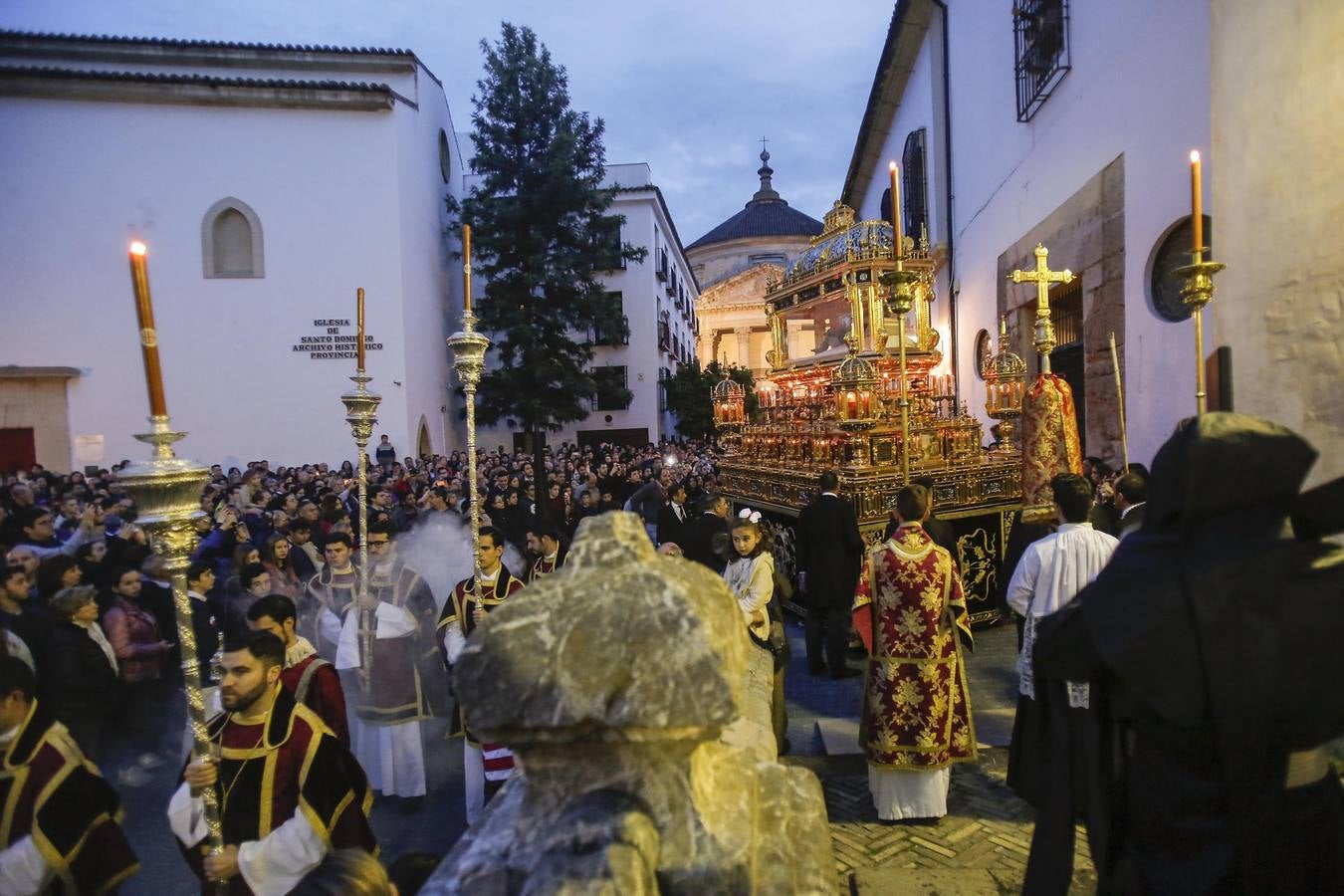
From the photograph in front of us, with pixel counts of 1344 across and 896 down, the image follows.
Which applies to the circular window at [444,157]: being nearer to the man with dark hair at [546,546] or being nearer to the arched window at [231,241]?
the arched window at [231,241]

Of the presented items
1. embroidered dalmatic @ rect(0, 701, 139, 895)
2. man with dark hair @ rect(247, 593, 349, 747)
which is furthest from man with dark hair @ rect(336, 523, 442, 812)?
embroidered dalmatic @ rect(0, 701, 139, 895)

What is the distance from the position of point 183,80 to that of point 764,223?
37.7 m

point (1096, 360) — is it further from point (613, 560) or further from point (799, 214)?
point (799, 214)

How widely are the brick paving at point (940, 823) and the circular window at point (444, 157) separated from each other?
21782 mm

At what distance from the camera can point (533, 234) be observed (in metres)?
22.1

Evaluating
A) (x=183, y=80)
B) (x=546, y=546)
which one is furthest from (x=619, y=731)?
(x=183, y=80)

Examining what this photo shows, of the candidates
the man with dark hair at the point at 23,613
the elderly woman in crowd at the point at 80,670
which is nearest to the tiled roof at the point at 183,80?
the man with dark hair at the point at 23,613

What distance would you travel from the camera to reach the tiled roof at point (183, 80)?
54.6 ft

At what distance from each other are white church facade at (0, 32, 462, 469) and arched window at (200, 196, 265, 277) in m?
0.04

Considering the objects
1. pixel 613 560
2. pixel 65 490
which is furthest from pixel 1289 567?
pixel 65 490

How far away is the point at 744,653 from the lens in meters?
1.33

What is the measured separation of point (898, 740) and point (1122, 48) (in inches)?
297

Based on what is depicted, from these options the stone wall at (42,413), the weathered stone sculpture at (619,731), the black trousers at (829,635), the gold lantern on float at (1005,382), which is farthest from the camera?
the stone wall at (42,413)

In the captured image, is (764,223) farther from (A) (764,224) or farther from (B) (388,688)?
(B) (388,688)
